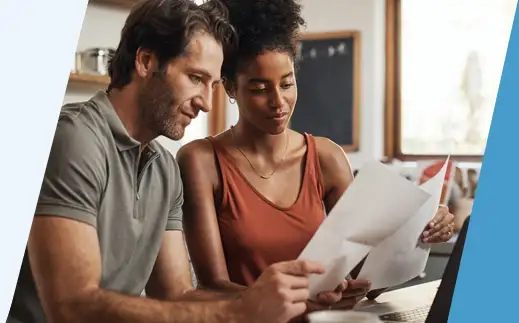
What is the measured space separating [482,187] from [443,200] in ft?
0.53

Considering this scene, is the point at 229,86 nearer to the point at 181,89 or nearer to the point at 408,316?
the point at 181,89

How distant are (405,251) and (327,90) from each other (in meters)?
0.14

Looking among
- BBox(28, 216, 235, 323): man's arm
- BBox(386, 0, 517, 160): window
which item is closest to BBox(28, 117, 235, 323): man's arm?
BBox(28, 216, 235, 323): man's arm

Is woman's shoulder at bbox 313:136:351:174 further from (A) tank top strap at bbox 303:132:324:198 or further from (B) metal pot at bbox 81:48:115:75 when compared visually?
(B) metal pot at bbox 81:48:115:75

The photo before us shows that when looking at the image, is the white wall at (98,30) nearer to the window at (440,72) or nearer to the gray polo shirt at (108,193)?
the gray polo shirt at (108,193)

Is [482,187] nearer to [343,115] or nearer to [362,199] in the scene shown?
[362,199]

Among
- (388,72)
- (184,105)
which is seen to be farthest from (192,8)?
(388,72)

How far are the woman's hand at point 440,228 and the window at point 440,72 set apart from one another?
4cm

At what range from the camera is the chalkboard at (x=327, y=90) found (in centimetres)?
50

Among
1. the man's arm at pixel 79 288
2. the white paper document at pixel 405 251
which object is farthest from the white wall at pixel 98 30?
the white paper document at pixel 405 251

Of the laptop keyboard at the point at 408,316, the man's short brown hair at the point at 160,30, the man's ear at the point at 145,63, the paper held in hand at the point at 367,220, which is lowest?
the laptop keyboard at the point at 408,316

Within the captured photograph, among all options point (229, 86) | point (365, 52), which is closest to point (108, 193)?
point (229, 86)

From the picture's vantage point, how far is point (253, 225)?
0.47 metres

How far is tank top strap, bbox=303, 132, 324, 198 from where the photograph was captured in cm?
51
